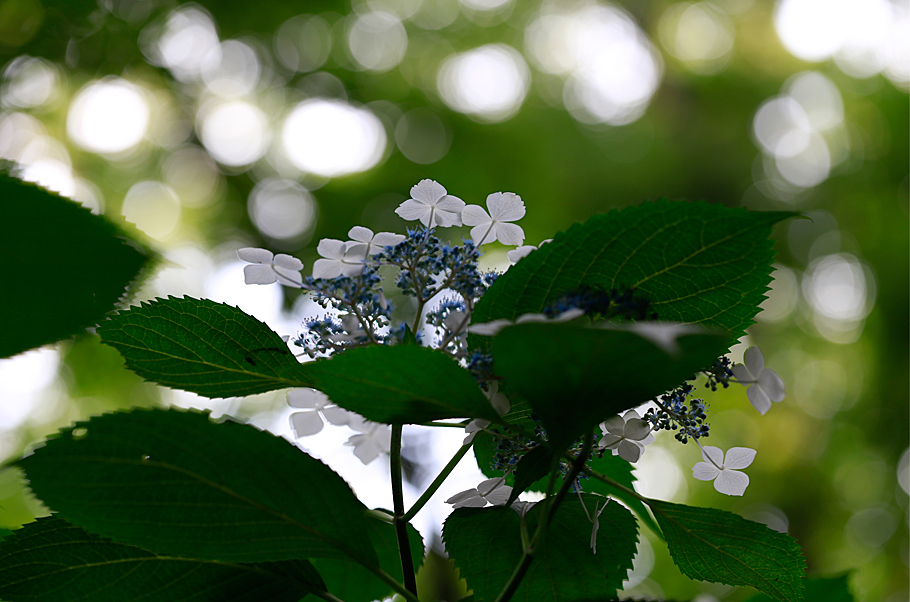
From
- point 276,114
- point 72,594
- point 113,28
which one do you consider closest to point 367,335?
point 72,594

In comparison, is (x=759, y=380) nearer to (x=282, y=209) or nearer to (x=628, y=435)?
(x=628, y=435)

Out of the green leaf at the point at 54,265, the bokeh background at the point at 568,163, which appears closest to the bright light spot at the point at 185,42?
the bokeh background at the point at 568,163

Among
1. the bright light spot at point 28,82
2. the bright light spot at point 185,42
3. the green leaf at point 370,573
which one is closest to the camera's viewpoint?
the green leaf at point 370,573

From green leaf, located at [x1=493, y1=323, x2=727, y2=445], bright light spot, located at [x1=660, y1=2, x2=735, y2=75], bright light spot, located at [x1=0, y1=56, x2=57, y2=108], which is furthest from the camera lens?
bright light spot, located at [x1=660, y1=2, x2=735, y2=75]

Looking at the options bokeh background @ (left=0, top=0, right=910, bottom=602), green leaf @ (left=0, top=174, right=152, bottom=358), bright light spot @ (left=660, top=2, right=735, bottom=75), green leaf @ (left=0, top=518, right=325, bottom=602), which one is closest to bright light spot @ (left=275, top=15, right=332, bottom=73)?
bokeh background @ (left=0, top=0, right=910, bottom=602)

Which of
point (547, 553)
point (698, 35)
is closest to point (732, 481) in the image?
point (547, 553)

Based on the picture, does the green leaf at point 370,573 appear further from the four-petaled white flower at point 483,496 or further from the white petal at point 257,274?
the white petal at point 257,274

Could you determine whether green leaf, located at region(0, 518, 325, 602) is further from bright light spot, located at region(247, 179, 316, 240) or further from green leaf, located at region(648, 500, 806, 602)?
bright light spot, located at region(247, 179, 316, 240)
